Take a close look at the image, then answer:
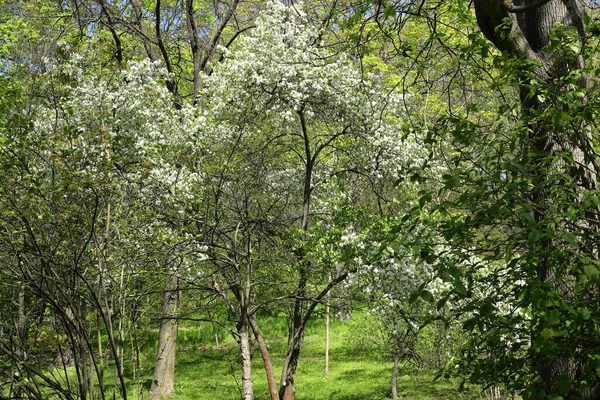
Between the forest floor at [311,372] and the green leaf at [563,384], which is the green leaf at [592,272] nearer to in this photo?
the green leaf at [563,384]

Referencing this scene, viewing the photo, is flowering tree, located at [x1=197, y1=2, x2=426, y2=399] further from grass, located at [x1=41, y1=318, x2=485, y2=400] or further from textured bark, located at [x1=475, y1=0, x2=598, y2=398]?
textured bark, located at [x1=475, y1=0, x2=598, y2=398]

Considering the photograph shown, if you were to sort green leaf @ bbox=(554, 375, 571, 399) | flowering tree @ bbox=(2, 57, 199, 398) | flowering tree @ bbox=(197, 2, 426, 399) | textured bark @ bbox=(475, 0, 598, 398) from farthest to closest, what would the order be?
flowering tree @ bbox=(197, 2, 426, 399)
flowering tree @ bbox=(2, 57, 199, 398)
textured bark @ bbox=(475, 0, 598, 398)
green leaf @ bbox=(554, 375, 571, 399)

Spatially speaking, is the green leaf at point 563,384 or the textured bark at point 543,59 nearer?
the green leaf at point 563,384

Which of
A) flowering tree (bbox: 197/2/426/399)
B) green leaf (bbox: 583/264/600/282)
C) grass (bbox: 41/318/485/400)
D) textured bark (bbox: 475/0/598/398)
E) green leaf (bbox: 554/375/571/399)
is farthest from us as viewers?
grass (bbox: 41/318/485/400)

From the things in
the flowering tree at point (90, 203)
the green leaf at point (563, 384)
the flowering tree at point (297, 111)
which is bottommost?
the green leaf at point (563, 384)

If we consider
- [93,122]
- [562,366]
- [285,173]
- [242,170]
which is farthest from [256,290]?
[562,366]

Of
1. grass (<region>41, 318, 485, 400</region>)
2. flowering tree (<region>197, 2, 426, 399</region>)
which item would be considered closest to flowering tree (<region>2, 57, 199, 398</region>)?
flowering tree (<region>197, 2, 426, 399</region>)

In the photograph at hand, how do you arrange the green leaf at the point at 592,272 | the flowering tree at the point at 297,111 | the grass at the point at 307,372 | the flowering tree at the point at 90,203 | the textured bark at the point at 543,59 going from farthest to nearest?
the grass at the point at 307,372
the flowering tree at the point at 297,111
the flowering tree at the point at 90,203
the textured bark at the point at 543,59
the green leaf at the point at 592,272

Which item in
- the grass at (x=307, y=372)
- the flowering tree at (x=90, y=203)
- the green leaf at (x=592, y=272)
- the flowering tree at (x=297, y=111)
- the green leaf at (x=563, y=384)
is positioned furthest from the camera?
the grass at (x=307, y=372)

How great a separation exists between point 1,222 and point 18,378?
3.48ft

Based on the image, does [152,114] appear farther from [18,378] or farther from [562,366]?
[562,366]

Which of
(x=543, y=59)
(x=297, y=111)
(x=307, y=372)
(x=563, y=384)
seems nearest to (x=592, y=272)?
(x=563, y=384)

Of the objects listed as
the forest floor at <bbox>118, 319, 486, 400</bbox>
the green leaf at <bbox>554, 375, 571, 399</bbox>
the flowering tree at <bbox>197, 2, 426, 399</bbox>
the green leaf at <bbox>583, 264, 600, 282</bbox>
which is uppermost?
the flowering tree at <bbox>197, 2, 426, 399</bbox>

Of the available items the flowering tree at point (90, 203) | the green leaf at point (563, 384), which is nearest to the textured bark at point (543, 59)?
the green leaf at point (563, 384)
